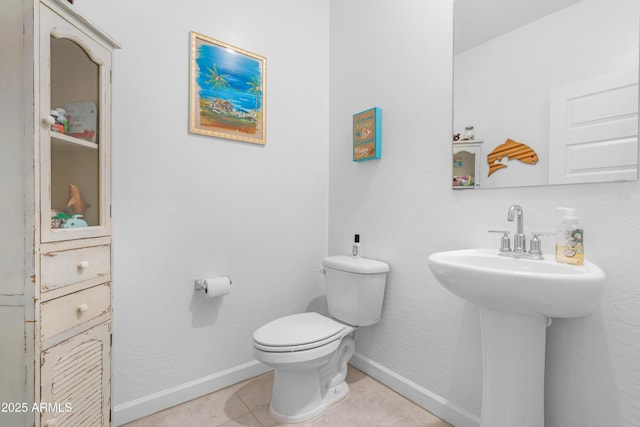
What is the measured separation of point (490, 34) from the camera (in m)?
1.29

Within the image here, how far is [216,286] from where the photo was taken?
1582 mm

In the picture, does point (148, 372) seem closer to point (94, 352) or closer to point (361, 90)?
point (94, 352)

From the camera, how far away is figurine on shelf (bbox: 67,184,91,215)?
3.50 ft

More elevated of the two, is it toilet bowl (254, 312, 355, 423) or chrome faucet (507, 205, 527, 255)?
chrome faucet (507, 205, 527, 255)

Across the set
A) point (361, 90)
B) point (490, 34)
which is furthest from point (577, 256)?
point (361, 90)

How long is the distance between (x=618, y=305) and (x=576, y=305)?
1.17ft

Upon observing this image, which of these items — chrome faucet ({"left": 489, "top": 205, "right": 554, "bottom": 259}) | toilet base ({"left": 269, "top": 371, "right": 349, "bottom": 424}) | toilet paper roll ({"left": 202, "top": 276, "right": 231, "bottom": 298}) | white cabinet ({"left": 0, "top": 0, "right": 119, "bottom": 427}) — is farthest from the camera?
toilet paper roll ({"left": 202, "top": 276, "right": 231, "bottom": 298})

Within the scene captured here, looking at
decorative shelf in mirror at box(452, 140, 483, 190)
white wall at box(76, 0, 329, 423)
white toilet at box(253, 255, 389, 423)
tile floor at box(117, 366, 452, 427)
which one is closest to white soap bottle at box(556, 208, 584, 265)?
decorative shelf in mirror at box(452, 140, 483, 190)

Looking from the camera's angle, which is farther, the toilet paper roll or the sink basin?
the toilet paper roll

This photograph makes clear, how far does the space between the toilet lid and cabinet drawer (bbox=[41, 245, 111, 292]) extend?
71 centimetres

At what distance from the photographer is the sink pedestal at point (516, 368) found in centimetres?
100

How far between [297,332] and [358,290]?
40cm

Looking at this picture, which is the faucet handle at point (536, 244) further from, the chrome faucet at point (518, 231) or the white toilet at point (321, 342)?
the white toilet at point (321, 342)

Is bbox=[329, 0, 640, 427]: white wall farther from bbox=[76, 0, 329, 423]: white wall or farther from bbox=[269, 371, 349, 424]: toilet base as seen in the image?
bbox=[269, 371, 349, 424]: toilet base
